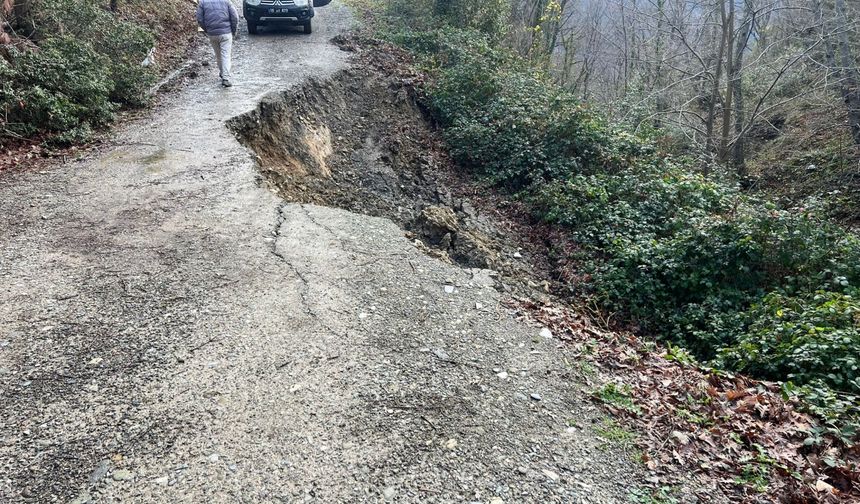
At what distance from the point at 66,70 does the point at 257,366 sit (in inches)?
273

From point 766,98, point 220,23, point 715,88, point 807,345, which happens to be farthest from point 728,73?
point 220,23

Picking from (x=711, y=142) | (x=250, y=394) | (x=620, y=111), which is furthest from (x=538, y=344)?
(x=620, y=111)

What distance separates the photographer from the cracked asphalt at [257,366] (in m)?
3.12

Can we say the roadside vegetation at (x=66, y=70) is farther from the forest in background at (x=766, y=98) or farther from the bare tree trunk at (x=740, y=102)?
the bare tree trunk at (x=740, y=102)

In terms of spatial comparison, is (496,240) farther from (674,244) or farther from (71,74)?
(71,74)

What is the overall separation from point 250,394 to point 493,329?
213 centimetres

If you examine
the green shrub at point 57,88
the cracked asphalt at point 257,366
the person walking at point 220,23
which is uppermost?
the person walking at point 220,23

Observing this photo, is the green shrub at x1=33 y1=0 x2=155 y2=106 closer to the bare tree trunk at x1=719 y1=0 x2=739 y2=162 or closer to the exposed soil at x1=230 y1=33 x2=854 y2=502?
the exposed soil at x1=230 y1=33 x2=854 y2=502

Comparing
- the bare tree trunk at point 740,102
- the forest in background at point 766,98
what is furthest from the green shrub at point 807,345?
the bare tree trunk at point 740,102

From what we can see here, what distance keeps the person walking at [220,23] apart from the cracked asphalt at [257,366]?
4847mm

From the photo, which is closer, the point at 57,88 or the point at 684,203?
the point at 57,88

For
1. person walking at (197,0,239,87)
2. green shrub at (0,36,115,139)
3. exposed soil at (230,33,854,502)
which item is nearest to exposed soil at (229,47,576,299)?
exposed soil at (230,33,854,502)

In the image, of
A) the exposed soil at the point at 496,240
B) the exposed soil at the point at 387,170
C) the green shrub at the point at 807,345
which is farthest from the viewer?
the exposed soil at the point at 387,170

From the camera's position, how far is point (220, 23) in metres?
10.2
